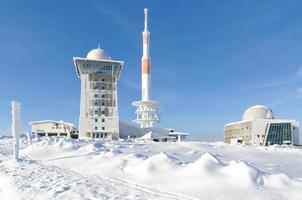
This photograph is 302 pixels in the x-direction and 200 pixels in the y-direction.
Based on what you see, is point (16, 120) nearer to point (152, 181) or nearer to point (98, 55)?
point (152, 181)

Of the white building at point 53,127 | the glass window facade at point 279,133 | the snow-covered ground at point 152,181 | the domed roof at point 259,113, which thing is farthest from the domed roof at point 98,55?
the snow-covered ground at point 152,181

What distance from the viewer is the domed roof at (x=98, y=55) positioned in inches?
3049

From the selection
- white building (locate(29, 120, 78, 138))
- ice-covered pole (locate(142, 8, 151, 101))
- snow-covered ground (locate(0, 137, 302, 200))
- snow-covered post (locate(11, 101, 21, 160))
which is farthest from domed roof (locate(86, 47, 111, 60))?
snow-covered ground (locate(0, 137, 302, 200))

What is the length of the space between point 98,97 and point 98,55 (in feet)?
33.4

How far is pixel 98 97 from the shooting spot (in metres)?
74.3

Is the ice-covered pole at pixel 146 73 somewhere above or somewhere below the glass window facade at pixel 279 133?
above

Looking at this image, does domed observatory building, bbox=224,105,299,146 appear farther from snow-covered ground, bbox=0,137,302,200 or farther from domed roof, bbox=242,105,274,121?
snow-covered ground, bbox=0,137,302,200

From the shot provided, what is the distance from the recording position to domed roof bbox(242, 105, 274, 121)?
8869 cm

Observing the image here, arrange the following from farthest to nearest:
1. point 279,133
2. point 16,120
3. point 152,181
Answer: point 279,133 < point 16,120 < point 152,181

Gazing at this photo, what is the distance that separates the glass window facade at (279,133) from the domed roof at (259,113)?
475 cm

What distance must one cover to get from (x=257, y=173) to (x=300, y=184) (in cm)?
105

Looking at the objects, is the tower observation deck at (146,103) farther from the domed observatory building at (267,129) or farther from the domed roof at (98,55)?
the domed observatory building at (267,129)

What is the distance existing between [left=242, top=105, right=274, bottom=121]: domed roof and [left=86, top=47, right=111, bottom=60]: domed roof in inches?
1612

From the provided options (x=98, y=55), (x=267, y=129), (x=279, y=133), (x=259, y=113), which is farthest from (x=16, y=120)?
(x=259, y=113)
